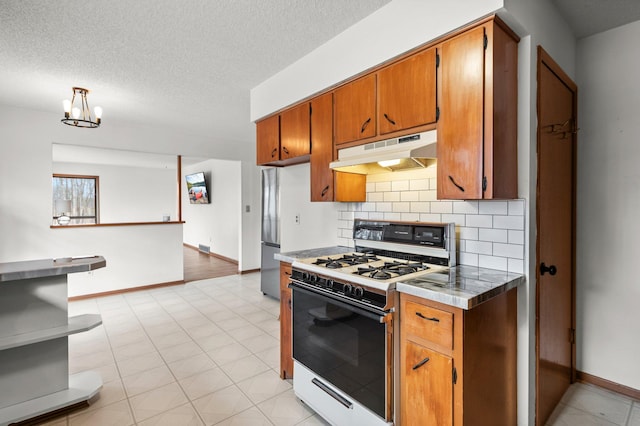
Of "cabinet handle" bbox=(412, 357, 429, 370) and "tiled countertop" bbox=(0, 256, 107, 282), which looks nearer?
"cabinet handle" bbox=(412, 357, 429, 370)

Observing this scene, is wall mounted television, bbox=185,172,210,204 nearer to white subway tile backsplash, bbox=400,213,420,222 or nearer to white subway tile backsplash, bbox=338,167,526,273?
white subway tile backsplash, bbox=338,167,526,273

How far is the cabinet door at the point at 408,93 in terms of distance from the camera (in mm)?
1863

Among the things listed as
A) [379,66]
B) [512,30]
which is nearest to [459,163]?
[512,30]

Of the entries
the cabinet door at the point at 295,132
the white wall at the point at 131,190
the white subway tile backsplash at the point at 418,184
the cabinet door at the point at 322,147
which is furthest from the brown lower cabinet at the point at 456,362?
the white wall at the point at 131,190

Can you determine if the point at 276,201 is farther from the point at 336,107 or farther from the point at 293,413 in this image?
the point at 293,413

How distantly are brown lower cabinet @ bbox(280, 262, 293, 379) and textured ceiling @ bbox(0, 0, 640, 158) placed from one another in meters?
1.75

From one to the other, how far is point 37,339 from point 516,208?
9.86 feet

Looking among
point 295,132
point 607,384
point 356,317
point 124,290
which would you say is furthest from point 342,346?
point 124,290

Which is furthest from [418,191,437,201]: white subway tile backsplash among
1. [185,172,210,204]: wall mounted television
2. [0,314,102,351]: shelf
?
[185,172,210,204]: wall mounted television

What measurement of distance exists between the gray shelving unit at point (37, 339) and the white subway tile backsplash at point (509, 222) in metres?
2.54

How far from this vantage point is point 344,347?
188 centimetres

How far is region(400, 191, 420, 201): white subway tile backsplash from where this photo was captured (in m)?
2.32

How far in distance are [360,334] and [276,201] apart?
3.15 metres

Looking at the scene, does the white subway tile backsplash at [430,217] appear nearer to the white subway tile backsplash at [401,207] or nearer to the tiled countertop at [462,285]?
the white subway tile backsplash at [401,207]
